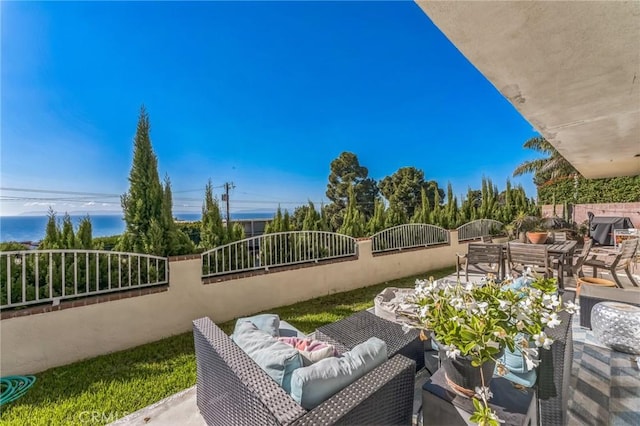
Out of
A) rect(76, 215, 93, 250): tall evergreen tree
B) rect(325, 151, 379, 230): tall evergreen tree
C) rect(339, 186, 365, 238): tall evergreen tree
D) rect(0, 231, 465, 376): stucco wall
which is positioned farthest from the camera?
rect(325, 151, 379, 230): tall evergreen tree

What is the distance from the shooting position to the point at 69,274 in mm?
3307

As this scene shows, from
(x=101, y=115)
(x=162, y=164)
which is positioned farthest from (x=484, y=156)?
(x=101, y=115)

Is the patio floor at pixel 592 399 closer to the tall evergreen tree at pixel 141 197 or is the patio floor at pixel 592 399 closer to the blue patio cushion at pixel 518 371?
the blue patio cushion at pixel 518 371

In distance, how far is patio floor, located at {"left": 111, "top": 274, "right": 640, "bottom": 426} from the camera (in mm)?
1979

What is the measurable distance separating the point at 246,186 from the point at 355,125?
10.6m

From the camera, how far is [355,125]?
13438 millimetres

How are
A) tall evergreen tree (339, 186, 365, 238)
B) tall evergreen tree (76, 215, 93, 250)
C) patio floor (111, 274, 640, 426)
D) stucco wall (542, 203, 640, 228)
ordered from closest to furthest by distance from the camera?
patio floor (111, 274, 640, 426)
tall evergreen tree (76, 215, 93, 250)
tall evergreen tree (339, 186, 365, 238)
stucco wall (542, 203, 640, 228)

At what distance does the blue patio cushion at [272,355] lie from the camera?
1.40 metres

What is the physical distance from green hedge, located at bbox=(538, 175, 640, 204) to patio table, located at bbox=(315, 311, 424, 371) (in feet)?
48.6

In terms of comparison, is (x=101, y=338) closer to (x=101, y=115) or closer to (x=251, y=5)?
(x=251, y=5)

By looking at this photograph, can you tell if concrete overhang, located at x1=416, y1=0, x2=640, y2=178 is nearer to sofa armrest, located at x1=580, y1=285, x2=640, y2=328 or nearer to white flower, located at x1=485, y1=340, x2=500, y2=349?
white flower, located at x1=485, y1=340, x2=500, y2=349

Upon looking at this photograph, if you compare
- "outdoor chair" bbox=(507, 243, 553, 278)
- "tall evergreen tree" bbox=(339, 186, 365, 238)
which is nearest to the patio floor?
"outdoor chair" bbox=(507, 243, 553, 278)

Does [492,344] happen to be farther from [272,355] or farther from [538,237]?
[538,237]

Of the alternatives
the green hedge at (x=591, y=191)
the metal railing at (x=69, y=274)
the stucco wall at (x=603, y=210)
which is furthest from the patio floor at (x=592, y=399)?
the green hedge at (x=591, y=191)
